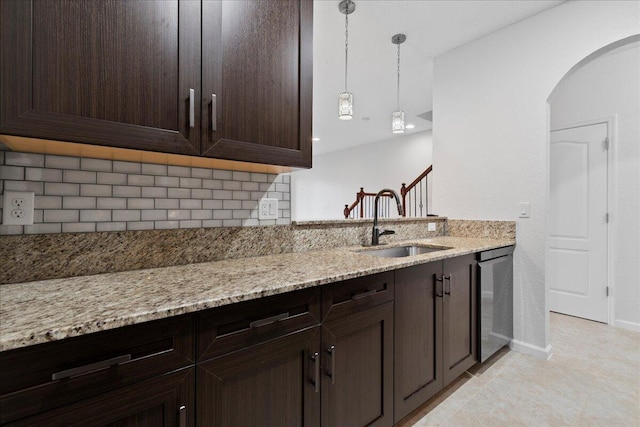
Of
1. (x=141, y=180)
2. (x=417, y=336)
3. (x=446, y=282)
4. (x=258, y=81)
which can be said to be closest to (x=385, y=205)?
(x=446, y=282)

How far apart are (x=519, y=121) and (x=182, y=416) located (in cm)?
296

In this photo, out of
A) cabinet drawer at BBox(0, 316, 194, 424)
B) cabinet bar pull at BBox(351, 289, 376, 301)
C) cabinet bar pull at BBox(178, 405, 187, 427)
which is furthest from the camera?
cabinet bar pull at BBox(351, 289, 376, 301)

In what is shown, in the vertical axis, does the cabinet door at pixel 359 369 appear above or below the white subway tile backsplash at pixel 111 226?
below

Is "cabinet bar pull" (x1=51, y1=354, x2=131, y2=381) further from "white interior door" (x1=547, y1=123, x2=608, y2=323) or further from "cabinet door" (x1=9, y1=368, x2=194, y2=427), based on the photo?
"white interior door" (x1=547, y1=123, x2=608, y2=323)

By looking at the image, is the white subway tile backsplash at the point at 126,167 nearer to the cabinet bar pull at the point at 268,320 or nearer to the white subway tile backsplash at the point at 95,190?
the white subway tile backsplash at the point at 95,190

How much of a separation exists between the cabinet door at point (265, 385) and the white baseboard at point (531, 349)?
213 cm

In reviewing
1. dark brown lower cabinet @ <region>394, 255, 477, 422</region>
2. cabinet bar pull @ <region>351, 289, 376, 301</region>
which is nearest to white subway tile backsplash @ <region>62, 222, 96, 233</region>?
cabinet bar pull @ <region>351, 289, 376, 301</region>

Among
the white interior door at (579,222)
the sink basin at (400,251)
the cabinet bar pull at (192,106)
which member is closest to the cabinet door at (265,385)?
the cabinet bar pull at (192,106)

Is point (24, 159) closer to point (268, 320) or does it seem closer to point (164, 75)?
point (164, 75)

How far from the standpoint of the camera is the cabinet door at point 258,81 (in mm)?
1135

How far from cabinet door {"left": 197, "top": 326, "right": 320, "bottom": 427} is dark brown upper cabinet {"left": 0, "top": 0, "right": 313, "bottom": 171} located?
0.73 m

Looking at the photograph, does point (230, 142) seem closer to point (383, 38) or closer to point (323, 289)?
point (323, 289)

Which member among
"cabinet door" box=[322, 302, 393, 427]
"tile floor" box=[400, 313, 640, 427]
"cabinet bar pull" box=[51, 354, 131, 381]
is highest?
"cabinet bar pull" box=[51, 354, 131, 381]

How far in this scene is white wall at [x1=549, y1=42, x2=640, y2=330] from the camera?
2887 mm
